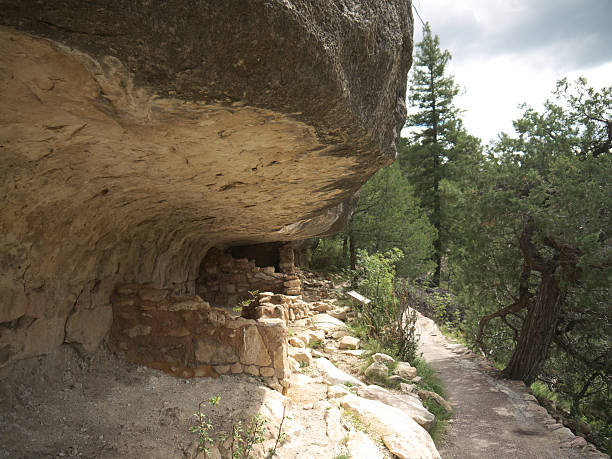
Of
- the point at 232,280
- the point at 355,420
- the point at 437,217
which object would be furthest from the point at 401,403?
the point at 437,217

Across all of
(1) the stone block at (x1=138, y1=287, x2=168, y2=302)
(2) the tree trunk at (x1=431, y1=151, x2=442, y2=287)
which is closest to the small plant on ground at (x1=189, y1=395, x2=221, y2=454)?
(1) the stone block at (x1=138, y1=287, x2=168, y2=302)

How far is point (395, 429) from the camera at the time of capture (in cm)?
290

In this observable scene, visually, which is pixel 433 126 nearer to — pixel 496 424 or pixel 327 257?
pixel 327 257

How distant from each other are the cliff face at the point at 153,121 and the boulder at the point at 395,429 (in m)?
1.74

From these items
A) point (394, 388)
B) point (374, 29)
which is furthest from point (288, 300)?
point (374, 29)

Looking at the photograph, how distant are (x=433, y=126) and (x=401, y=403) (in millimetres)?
15376

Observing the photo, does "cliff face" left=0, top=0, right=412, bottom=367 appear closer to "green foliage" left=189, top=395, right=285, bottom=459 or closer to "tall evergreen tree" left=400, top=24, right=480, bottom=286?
"green foliage" left=189, top=395, right=285, bottom=459

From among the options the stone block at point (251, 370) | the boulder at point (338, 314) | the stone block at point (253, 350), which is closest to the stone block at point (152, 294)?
the stone block at point (253, 350)

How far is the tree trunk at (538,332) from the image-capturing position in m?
6.25

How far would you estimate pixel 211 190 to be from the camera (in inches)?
114

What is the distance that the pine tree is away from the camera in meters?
16.4

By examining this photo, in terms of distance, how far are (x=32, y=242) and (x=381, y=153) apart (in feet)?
6.91

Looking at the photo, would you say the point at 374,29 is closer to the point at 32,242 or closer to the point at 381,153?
the point at 381,153

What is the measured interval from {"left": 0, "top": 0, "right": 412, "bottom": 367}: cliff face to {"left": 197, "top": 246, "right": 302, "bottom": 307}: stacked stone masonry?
12.3 feet
